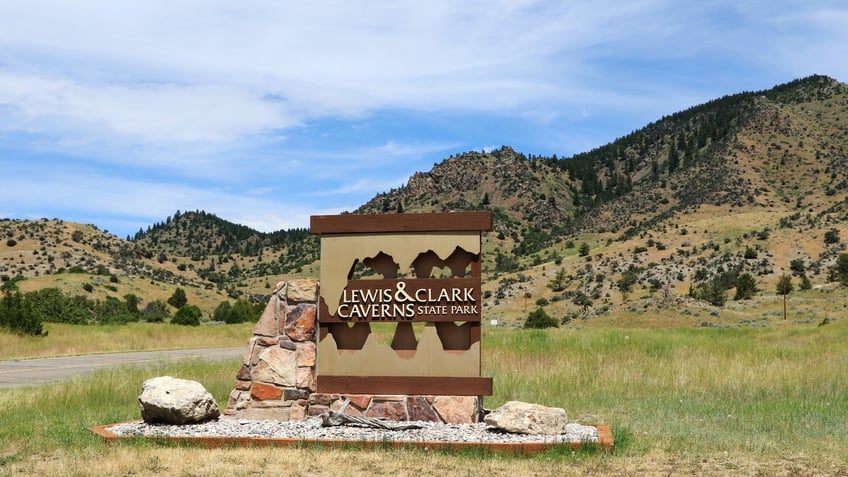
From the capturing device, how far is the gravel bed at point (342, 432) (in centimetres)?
1097

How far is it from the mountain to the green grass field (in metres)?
31.6

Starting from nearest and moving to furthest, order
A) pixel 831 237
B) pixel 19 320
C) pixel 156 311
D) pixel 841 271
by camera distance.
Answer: pixel 19 320, pixel 841 271, pixel 156 311, pixel 831 237

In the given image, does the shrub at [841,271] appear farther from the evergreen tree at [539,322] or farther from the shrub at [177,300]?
the shrub at [177,300]

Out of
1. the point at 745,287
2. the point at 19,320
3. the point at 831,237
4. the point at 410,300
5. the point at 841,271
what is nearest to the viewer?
the point at 410,300

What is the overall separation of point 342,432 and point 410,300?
7.59 feet

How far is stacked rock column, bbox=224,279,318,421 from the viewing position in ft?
42.9

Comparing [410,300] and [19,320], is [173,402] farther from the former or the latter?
[19,320]

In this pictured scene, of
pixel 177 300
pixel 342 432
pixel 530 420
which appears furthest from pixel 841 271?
pixel 342 432

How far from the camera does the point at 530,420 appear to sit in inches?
445

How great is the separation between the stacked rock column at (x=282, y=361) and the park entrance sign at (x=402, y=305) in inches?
8.8

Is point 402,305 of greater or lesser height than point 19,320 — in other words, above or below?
above

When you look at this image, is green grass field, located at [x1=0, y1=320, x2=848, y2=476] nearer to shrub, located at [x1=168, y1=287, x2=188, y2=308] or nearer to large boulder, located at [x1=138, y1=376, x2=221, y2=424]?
large boulder, located at [x1=138, y1=376, x2=221, y2=424]

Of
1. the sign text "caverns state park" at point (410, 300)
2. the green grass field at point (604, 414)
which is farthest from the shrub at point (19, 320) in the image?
the sign text "caverns state park" at point (410, 300)

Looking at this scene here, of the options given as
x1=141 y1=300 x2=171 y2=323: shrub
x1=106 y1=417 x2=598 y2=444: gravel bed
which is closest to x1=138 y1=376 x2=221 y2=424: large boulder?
x1=106 y1=417 x2=598 y2=444: gravel bed
